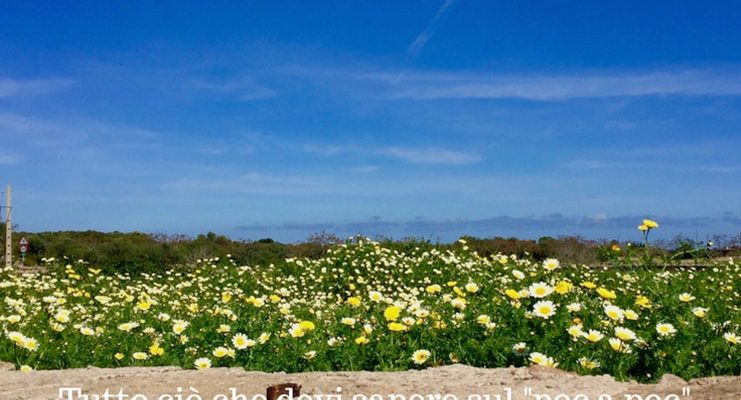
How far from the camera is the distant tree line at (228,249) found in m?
18.9

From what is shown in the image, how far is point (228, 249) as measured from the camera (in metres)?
22.2

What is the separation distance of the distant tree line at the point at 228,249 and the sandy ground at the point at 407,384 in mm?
13357

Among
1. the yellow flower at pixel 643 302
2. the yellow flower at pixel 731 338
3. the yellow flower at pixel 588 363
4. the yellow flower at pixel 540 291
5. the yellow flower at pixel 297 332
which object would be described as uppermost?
the yellow flower at pixel 540 291

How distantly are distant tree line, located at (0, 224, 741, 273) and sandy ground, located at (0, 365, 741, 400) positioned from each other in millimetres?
13357

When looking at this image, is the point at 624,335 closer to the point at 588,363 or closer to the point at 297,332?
the point at 588,363

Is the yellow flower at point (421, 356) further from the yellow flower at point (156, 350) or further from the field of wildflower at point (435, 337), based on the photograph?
the yellow flower at point (156, 350)

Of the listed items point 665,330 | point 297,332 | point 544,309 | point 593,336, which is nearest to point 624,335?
point 593,336

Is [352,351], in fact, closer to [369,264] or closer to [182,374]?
[182,374]

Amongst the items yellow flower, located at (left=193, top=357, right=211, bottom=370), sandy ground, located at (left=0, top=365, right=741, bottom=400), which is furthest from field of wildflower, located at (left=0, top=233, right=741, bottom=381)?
sandy ground, located at (left=0, top=365, right=741, bottom=400)

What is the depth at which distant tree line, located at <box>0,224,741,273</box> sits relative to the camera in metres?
18.9

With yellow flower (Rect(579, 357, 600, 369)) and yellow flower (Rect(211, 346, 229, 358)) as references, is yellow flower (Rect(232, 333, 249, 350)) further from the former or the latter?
yellow flower (Rect(579, 357, 600, 369))

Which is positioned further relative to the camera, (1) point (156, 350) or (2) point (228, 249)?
(2) point (228, 249)

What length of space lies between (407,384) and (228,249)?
18.4m

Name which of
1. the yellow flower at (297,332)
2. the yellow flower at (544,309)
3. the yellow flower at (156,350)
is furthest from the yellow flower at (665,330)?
the yellow flower at (156,350)
